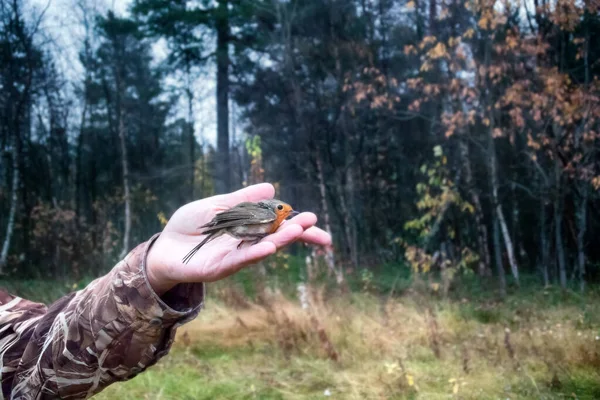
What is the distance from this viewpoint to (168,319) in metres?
1.26

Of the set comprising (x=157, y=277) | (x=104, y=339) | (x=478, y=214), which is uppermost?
(x=157, y=277)

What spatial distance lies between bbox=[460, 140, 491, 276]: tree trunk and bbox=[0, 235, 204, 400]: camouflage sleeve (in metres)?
6.69

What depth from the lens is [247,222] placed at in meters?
1.48

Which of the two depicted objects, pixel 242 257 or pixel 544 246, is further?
pixel 544 246

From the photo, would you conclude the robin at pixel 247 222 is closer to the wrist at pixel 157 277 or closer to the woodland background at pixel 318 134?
the wrist at pixel 157 277

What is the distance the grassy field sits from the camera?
3.22 metres

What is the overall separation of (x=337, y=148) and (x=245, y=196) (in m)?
6.83

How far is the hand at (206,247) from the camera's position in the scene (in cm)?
116

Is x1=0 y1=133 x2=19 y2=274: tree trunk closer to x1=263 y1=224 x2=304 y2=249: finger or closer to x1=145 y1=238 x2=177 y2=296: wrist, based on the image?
x1=145 y1=238 x2=177 y2=296: wrist

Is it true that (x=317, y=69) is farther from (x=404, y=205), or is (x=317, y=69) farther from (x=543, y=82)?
(x=543, y=82)

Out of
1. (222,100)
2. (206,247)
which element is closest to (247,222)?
(206,247)

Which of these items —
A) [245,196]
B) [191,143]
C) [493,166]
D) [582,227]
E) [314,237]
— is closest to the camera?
[314,237]

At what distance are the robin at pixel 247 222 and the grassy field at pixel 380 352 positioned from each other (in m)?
1.99

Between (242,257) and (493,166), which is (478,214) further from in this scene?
(242,257)
